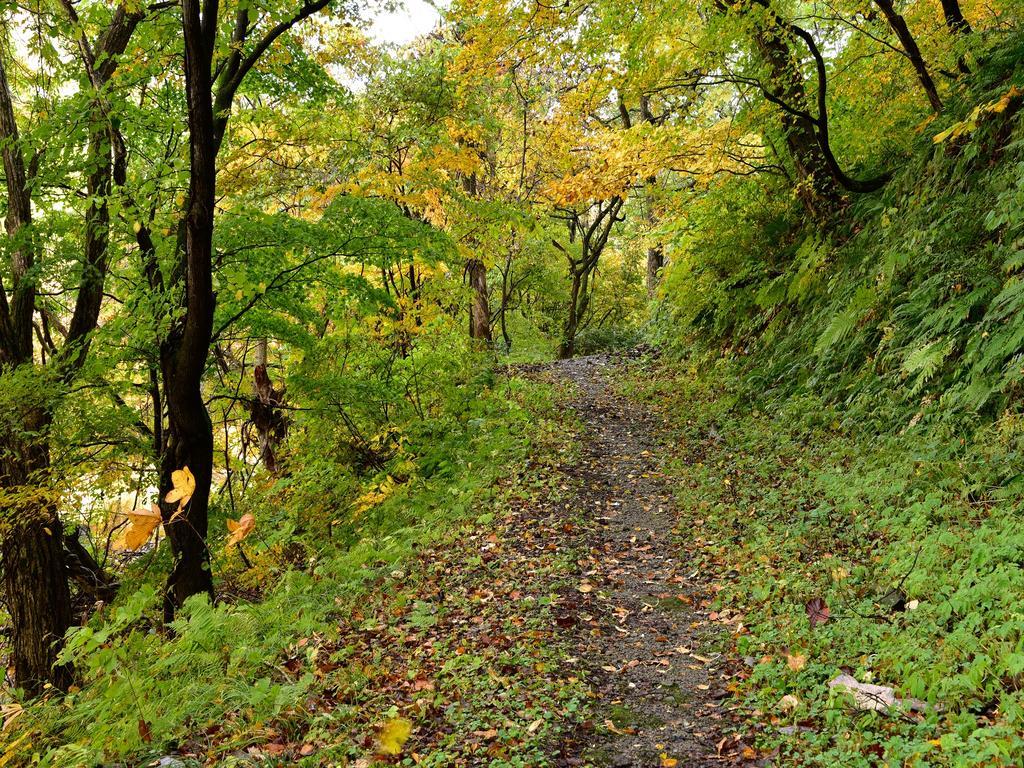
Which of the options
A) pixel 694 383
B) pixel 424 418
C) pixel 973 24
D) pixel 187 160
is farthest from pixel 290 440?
pixel 973 24

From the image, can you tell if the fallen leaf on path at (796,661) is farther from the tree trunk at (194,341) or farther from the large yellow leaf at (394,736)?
the tree trunk at (194,341)

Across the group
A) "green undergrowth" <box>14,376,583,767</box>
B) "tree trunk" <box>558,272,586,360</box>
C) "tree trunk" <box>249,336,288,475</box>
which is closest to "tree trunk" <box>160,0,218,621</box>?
"green undergrowth" <box>14,376,583,767</box>

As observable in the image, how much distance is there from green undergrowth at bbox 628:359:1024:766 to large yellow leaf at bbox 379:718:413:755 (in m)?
1.95

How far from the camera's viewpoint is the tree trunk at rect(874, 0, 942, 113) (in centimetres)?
742

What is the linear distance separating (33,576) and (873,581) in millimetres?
8212

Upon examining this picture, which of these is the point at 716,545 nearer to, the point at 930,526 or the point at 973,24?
the point at 930,526

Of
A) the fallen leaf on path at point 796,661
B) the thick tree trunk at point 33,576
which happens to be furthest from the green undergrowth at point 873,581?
the thick tree trunk at point 33,576

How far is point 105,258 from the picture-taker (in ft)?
24.5

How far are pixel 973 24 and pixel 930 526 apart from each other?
8.47 meters

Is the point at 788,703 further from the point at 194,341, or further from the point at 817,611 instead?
the point at 194,341

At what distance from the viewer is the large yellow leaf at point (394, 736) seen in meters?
3.49

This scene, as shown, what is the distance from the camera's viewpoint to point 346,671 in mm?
4562

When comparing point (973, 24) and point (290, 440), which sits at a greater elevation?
point (973, 24)

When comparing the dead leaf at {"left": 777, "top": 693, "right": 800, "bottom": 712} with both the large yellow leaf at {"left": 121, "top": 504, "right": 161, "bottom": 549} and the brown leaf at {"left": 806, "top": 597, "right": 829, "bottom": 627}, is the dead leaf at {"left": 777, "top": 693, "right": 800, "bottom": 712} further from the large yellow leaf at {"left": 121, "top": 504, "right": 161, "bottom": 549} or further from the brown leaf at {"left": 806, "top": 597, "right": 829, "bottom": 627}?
the large yellow leaf at {"left": 121, "top": 504, "right": 161, "bottom": 549}
